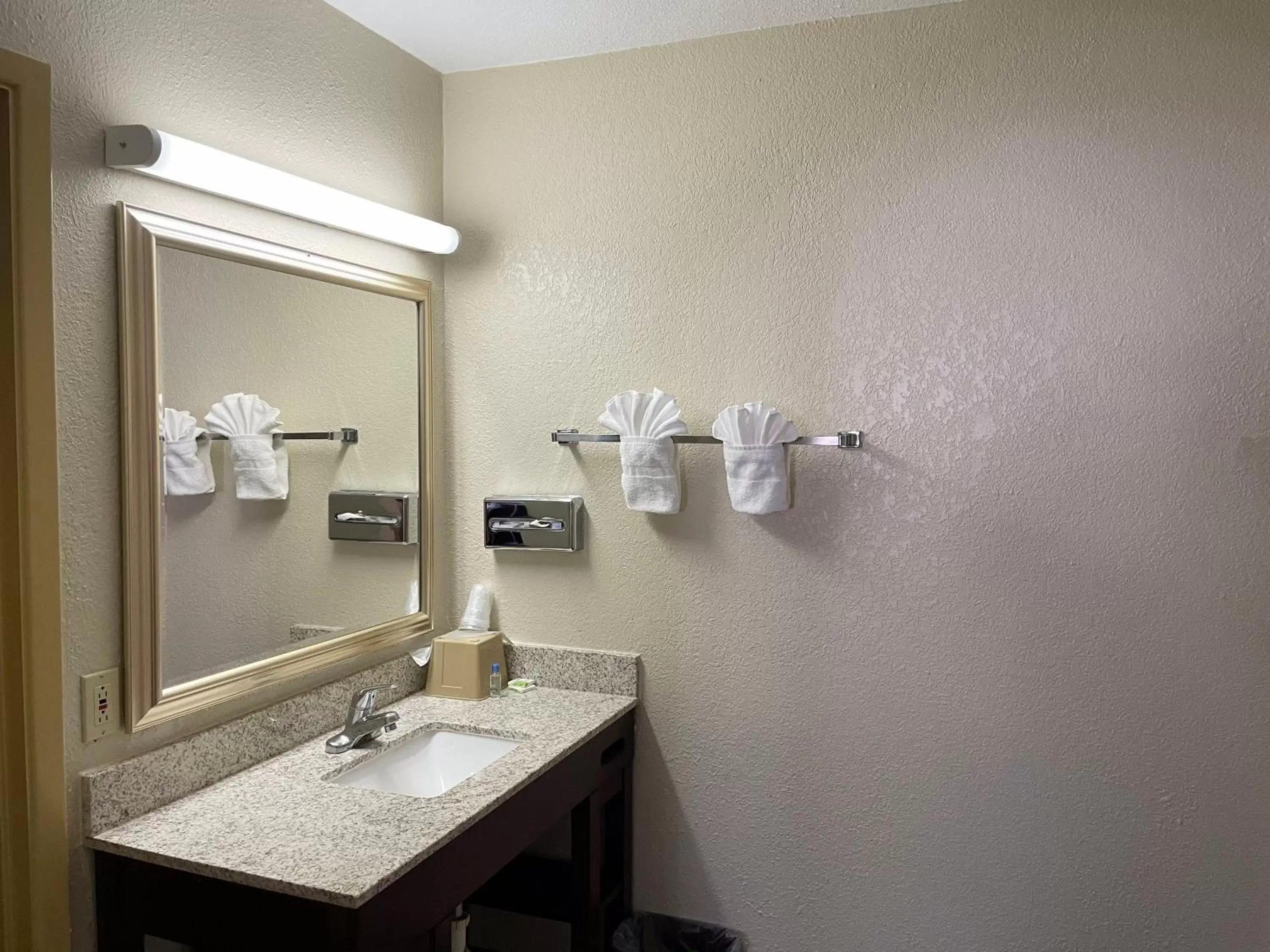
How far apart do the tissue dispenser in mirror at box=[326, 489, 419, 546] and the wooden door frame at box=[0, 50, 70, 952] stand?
0.66 metres

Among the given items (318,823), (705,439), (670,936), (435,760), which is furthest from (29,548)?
(670,936)

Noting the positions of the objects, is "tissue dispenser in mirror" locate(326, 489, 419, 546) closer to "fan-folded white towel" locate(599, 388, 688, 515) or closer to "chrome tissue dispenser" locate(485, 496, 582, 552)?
"chrome tissue dispenser" locate(485, 496, 582, 552)

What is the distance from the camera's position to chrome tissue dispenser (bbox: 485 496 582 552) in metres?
2.27

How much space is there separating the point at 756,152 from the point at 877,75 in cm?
29

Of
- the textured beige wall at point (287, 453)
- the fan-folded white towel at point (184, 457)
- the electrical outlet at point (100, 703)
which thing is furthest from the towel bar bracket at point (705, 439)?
the electrical outlet at point (100, 703)

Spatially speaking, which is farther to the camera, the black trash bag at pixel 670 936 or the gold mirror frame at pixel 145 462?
the black trash bag at pixel 670 936

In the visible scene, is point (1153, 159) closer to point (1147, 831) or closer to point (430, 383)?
point (1147, 831)

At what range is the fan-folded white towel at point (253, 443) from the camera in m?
1.75

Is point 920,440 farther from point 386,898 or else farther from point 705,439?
point 386,898

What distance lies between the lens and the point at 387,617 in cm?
221

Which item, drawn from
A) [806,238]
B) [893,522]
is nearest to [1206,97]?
[806,238]

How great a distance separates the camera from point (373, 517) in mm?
2160

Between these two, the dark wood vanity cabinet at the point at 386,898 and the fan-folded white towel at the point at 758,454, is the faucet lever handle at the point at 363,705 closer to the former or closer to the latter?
the dark wood vanity cabinet at the point at 386,898

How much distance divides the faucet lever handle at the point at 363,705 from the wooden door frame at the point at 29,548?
1.85 ft
